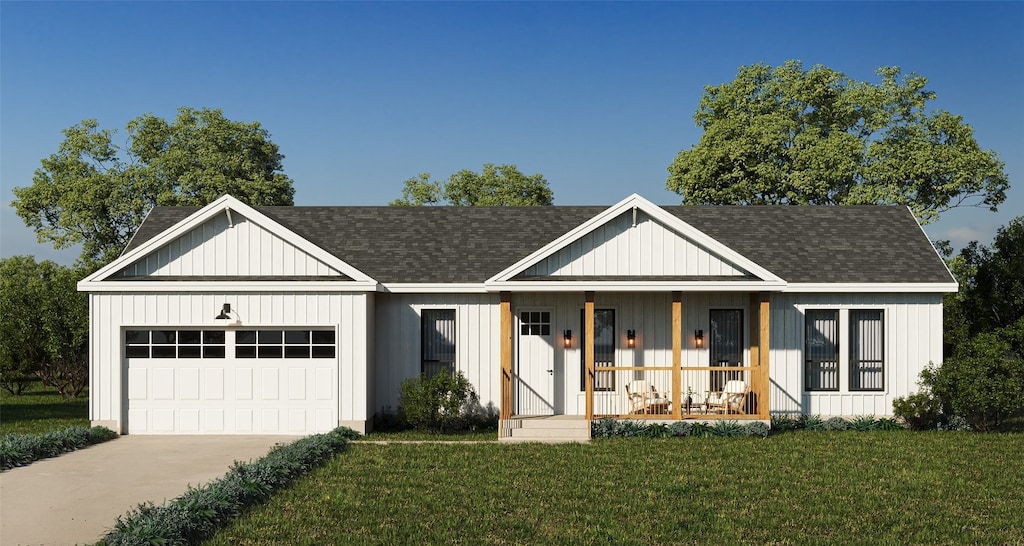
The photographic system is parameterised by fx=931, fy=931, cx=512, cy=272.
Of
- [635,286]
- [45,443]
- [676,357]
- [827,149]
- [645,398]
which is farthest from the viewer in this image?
[827,149]

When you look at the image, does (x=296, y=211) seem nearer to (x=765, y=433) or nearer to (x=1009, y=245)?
(x=765, y=433)

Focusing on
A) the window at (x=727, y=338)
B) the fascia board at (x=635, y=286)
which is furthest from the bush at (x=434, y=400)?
the window at (x=727, y=338)

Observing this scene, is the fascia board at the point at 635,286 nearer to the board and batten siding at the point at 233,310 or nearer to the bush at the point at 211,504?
the board and batten siding at the point at 233,310

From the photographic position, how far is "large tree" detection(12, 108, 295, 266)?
3659cm

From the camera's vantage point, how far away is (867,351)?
784 inches

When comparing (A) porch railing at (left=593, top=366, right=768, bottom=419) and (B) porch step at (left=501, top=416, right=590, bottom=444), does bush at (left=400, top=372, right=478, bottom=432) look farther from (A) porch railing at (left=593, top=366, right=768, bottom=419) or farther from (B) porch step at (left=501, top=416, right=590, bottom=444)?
(A) porch railing at (left=593, top=366, right=768, bottom=419)

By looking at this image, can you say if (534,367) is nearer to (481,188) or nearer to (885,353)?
(885,353)

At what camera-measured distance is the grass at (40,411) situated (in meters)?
20.2

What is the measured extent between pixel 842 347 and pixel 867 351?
1.84ft

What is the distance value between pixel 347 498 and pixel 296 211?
12.3 m

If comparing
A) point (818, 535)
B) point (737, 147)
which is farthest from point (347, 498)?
point (737, 147)

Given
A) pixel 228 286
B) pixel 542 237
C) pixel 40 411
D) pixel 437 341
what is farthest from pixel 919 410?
pixel 40 411

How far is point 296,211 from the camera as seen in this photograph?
2308cm

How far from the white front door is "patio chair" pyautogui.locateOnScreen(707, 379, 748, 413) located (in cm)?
333
